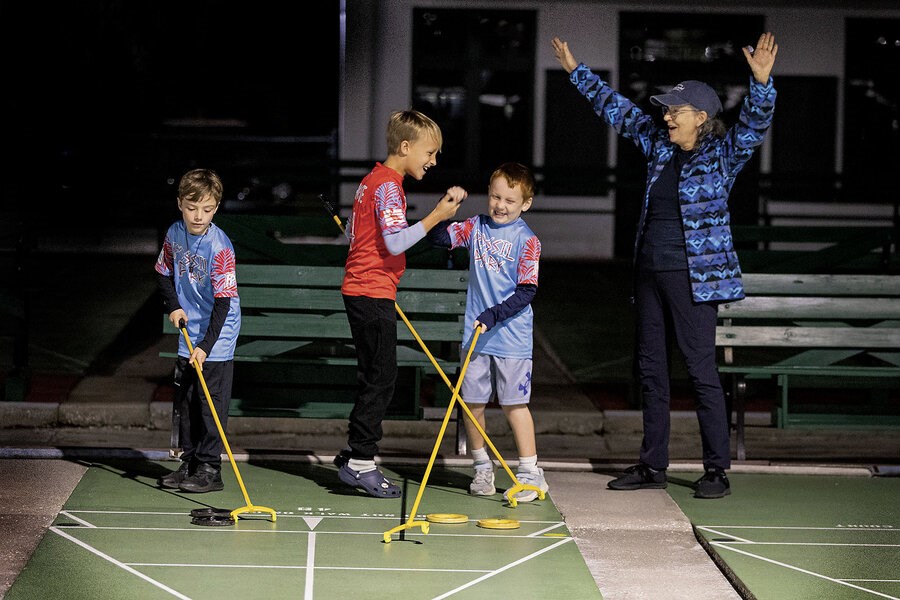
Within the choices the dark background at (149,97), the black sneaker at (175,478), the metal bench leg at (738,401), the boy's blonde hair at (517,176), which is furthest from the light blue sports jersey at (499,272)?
the dark background at (149,97)

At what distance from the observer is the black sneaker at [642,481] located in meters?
6.91

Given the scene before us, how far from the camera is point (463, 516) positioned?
6160mm

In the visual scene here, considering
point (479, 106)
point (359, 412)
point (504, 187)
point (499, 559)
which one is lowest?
point (499, 559)

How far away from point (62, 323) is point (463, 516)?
23.3 ft

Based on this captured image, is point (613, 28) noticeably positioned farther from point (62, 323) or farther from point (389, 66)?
point (62, 323)

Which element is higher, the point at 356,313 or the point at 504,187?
the point at 504,187

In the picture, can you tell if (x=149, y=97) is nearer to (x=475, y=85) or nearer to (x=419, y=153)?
(x=475, y=85)

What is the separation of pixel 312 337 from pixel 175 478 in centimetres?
151

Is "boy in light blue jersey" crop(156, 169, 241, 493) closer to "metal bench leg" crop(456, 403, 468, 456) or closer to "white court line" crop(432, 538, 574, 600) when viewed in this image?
"metal bench leg" crop(456, 403, 468, 456)

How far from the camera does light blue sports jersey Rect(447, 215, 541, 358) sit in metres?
6.51

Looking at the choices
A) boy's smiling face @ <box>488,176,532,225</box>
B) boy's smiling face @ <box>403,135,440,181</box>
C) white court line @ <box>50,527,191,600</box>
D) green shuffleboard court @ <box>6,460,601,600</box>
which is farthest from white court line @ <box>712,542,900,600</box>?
white court line @ <box>50,527,191,600</box>

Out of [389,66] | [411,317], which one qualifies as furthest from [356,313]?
[389,66]

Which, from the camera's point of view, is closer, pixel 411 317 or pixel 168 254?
pixel 168 254

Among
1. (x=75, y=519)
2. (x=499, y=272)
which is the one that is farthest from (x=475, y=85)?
(x=75, y=519)
